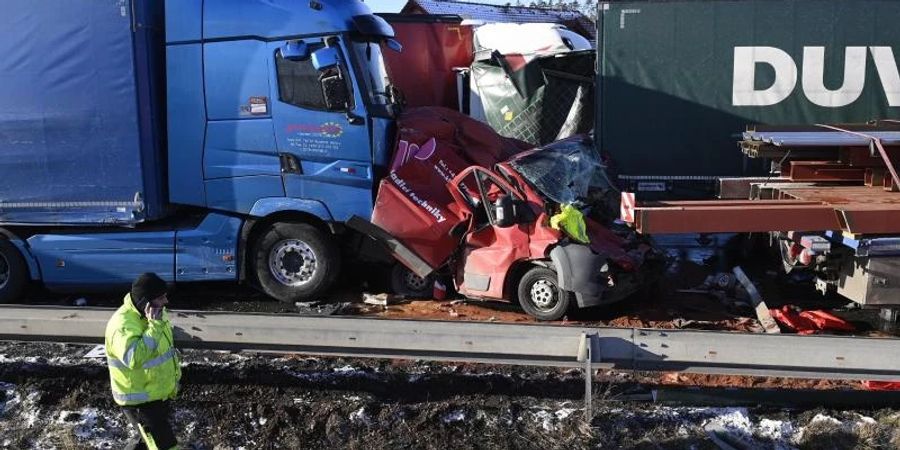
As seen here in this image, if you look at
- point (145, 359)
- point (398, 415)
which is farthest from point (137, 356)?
point (398, 415)

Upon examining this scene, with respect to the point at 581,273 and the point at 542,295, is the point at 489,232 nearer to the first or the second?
the point at 542,295

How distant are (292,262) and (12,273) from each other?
9.57ft

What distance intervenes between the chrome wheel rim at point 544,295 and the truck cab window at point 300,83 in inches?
105

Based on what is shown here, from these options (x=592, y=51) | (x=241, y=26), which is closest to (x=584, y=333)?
(x=241, y=26)

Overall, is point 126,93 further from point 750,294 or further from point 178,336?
point 750,294

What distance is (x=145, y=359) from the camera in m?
4.03

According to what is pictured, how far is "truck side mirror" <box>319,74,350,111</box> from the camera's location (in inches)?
298

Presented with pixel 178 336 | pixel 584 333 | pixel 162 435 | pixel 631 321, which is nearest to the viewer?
pixel 162 435

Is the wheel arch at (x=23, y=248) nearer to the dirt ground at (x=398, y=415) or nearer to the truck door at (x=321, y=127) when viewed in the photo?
the dirt ground at (x=398, y=415)

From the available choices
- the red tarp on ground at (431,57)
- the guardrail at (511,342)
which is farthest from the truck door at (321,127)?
the red tarp on ground at (431,57)

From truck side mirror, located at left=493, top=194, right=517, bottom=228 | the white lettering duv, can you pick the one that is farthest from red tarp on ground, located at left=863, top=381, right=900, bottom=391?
the white lettering duv

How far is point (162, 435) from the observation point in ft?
13.8

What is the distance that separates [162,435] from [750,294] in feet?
19.1

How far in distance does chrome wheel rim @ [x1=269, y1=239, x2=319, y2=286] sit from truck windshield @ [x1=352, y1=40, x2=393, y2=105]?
65.7 inches
